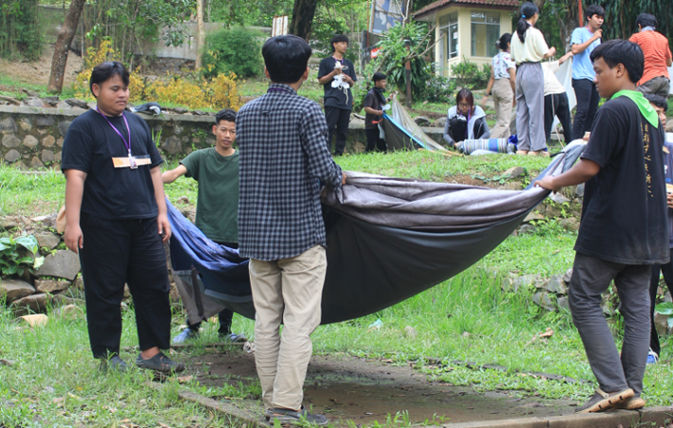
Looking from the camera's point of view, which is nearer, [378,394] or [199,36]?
[378,394]

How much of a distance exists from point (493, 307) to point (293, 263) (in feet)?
10.6

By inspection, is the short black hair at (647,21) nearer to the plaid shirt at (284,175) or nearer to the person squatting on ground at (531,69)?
the person squatting on ground at (531,69)

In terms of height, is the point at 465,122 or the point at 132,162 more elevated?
the point at 465,122

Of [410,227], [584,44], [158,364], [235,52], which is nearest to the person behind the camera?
[410,227]

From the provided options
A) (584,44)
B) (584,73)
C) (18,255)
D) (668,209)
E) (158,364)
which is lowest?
(158,364)

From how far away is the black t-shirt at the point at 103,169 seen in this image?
380 cm

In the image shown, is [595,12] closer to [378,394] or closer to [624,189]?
[624,189]

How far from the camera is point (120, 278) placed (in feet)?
13.0

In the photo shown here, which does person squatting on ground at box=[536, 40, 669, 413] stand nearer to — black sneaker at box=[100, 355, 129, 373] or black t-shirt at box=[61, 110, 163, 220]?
black t-shirt at box=[61, 110, 163, 220]

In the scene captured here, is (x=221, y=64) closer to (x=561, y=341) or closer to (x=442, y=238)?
(x=561, y=341)

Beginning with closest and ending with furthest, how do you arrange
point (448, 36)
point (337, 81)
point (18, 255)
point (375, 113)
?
point (18, 255) → point (337, 81) → point (375, 113) → point (448, 36)

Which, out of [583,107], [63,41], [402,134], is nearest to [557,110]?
[583,107]

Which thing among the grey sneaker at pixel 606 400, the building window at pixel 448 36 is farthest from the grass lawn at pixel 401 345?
the building window at pixel 448 36

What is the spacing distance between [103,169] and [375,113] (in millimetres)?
7267
